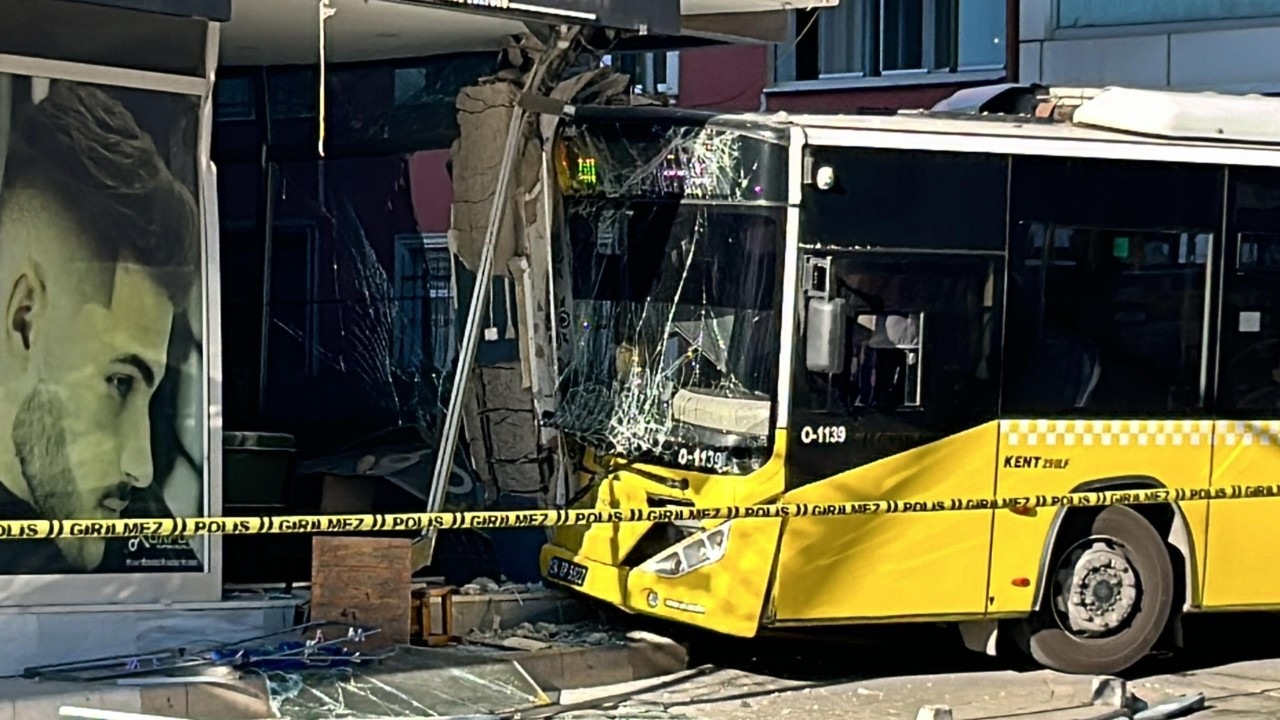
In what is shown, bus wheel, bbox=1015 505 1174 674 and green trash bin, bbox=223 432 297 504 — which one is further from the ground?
green trash bin, bbox=223 432 297 504

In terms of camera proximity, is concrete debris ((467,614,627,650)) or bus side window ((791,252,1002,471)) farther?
concrete debris ((467,614,627,650))

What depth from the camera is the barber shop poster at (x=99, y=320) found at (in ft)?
33.3

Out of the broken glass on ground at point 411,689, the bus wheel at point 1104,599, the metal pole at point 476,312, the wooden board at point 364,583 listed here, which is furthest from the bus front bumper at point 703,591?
the bus wheel at point 1104,599

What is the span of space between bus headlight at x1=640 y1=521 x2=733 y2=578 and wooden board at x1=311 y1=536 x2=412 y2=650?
126cm

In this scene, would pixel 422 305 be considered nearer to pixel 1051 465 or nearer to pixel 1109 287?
pixel 1051 465

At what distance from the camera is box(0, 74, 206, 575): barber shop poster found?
10.2 metres

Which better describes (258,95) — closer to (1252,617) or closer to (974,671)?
(974,671)

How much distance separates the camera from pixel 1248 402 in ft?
37.7

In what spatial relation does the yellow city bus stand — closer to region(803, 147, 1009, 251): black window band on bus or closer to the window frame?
region(803, 147, 1009, 251): black window band on bus

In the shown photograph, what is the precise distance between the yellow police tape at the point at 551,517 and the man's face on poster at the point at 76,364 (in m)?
0.49

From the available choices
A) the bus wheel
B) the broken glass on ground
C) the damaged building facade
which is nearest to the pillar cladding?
the damaged building facade

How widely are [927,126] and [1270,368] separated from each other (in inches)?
98.5

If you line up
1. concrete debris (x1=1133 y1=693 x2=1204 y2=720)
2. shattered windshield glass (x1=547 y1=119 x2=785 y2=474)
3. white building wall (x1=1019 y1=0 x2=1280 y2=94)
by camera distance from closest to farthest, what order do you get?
concrete debris (x1=1133 y1=693 x2=1204 y2=720) → shattered windshield glass (x1=547 y1=119 x2=785 y2=474) → white building wall (x1=1019 y1=0 x2=1280 y2=94)

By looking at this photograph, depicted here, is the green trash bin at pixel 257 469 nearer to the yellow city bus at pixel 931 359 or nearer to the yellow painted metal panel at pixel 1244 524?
the yellow city bus at pixel 931 359
